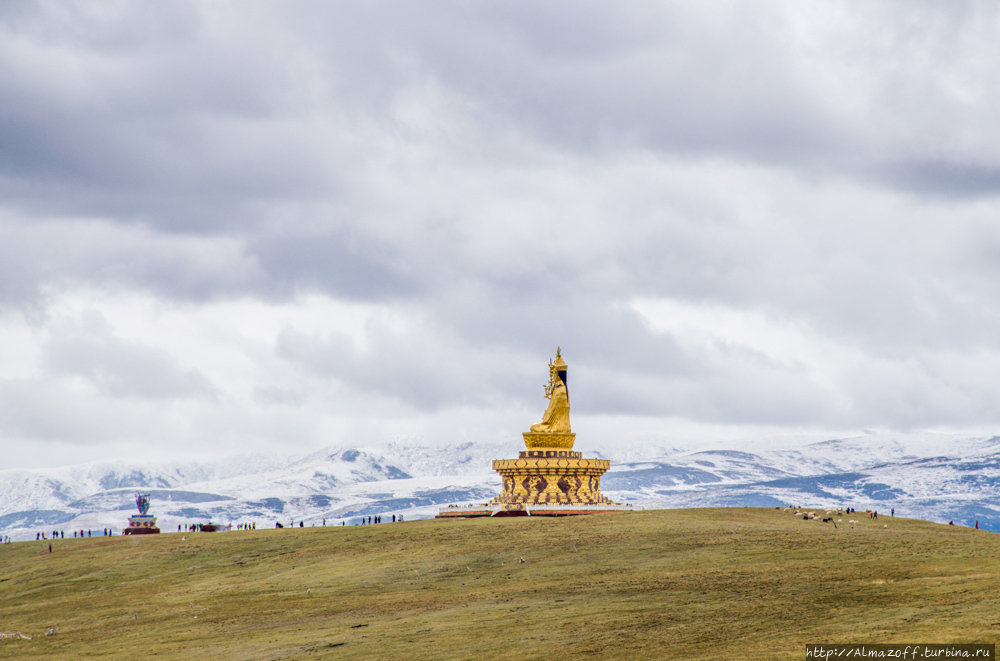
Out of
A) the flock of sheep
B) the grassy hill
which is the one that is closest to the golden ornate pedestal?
the grassy hill

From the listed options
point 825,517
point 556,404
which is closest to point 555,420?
point 556,404

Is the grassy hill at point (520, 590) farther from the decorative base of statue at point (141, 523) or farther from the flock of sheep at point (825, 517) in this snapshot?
the decorative base of statue at point (141, 523)

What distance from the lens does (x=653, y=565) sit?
52.9 meters

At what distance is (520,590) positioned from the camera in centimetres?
5022

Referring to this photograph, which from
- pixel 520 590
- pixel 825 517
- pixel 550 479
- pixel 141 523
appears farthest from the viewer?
pixel 141 523

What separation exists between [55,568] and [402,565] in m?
23.5

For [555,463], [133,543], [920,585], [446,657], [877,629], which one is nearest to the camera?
[877,629]

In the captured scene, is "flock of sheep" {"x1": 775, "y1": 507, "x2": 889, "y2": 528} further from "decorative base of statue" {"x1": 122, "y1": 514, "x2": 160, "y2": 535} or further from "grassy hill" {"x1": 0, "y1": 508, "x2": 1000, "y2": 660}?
"decorative base of statue" {"x1": 122, "y1": 514, "x2": 160, "y2": 535}

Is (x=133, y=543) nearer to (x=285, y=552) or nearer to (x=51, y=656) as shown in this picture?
(x=285, y=552)

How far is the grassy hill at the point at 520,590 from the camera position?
1544 inches

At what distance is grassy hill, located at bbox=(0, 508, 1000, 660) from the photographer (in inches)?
1544

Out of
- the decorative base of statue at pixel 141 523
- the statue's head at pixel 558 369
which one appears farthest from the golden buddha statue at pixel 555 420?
the decorative base of statue at pixel 141 523

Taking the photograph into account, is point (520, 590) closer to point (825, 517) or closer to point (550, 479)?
point (825, 517)

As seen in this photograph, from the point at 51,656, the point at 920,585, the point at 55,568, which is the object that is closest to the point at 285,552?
the point at 55,568
